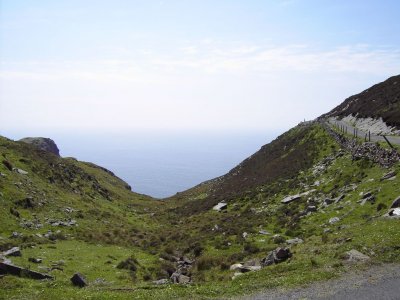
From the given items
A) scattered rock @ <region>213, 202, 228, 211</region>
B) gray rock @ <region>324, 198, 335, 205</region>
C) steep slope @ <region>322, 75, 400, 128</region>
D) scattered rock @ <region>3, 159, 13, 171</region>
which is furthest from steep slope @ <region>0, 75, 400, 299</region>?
steep slope @ <region>322, 75, 400, 128</region>

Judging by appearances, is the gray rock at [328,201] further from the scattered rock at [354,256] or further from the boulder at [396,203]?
the scattered rock at [354,256]

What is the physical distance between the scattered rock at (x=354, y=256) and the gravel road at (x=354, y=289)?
135 cm

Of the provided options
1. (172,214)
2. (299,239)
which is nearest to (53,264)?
(299,239)

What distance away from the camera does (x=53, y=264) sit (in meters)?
25.1

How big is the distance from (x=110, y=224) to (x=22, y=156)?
20.8m

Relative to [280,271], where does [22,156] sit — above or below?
above

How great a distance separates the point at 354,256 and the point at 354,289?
12.8ft

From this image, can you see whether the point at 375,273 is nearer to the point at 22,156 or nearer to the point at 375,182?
the point at 375,182

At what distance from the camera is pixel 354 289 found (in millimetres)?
15742

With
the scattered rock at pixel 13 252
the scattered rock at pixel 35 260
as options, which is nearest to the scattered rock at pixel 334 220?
the scattered rock at pixel 35 260

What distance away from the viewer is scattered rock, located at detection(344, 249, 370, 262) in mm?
18983

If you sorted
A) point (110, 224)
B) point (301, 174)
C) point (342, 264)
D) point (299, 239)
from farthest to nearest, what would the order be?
point (301, 174)
point (110, 224)
point (299, 239)
point (342, 264)

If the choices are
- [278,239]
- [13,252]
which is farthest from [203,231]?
[13,252]

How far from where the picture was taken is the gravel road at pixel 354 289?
15133 millimetres
